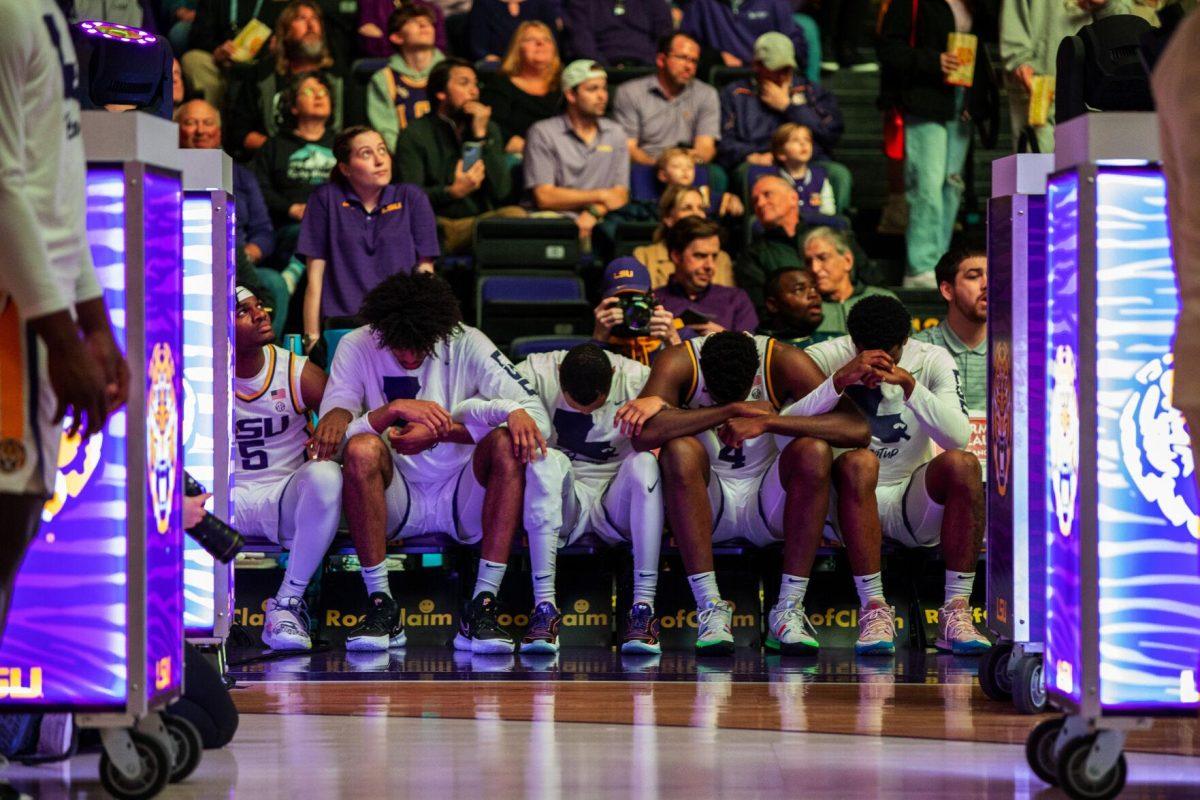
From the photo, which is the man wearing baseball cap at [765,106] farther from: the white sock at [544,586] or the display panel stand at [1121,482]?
the display panel stand at [1121,482]

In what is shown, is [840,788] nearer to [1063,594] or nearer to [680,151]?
[1063,594]

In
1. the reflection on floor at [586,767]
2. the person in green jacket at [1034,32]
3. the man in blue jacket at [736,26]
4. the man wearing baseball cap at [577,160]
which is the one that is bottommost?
the reflection on floor at [586,767]

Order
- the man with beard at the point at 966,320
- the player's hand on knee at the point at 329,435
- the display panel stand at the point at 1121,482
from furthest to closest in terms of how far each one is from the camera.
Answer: the man with beard at the point at 966,320
the player's hand on knee at the point at 329,435
the display panel stand at the point at 1121,482

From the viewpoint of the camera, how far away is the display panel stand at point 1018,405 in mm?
4605

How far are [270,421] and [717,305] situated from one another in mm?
2083

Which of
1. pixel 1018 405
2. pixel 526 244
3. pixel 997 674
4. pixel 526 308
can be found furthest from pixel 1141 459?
pixel 526 244

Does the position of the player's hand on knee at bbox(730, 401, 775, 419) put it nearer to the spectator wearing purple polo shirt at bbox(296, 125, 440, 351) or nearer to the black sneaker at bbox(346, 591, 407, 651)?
the black sneaker at bbox(346, 591, 407, 651)

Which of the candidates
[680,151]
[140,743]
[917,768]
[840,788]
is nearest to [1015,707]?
[917,768]

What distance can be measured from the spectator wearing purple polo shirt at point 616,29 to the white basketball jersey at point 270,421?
4.15m

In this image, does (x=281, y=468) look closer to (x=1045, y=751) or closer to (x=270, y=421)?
(x=270, y=421)

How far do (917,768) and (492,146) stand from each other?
5876 mm

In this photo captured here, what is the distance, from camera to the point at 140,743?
12.0 feet

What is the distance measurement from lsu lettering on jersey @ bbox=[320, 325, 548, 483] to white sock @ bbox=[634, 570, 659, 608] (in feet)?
2.67

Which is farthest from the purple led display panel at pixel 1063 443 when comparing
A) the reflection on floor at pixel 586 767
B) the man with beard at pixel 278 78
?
the man with beard at pixel 278 78
